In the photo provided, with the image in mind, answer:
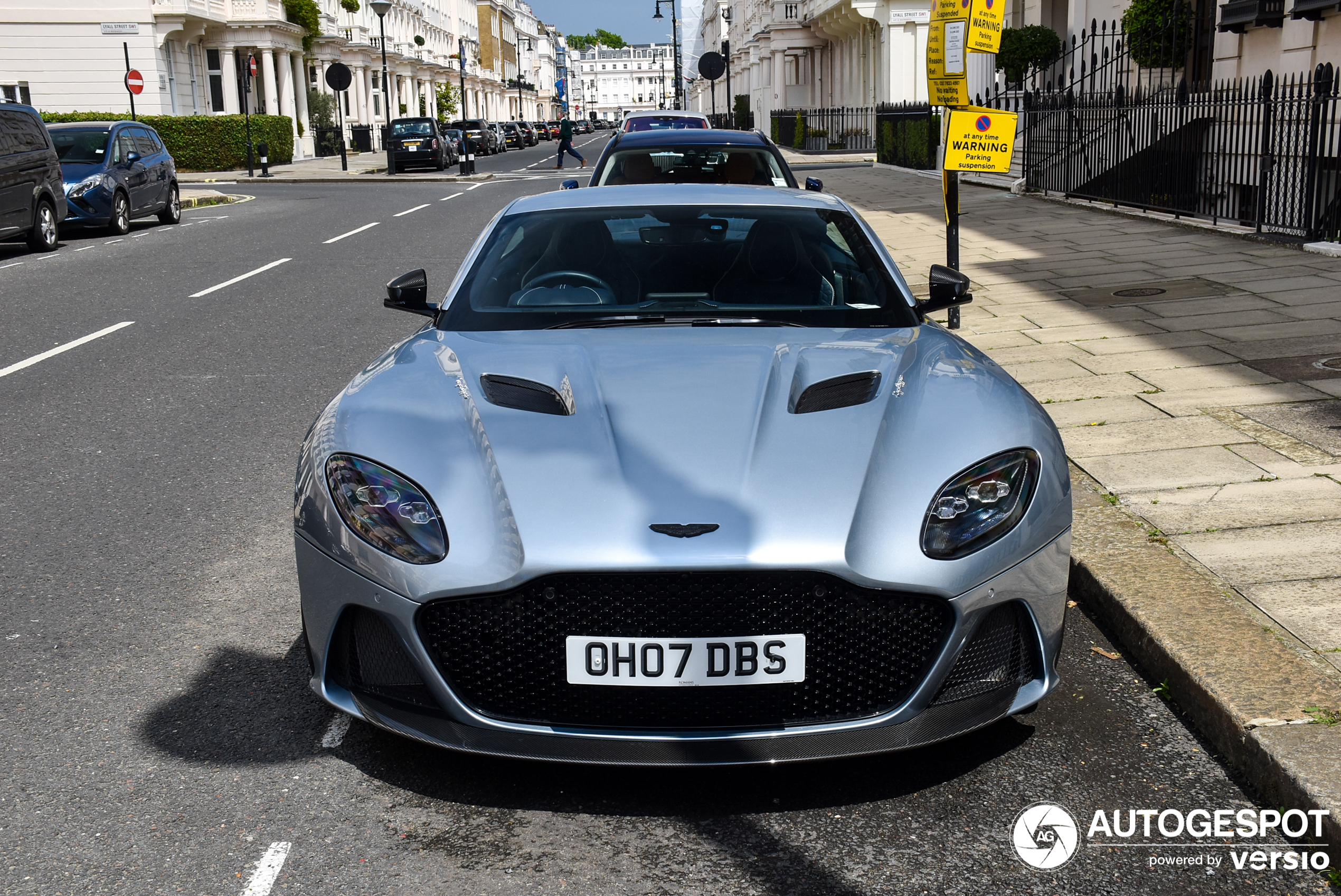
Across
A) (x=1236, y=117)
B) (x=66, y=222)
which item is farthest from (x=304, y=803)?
(x=66, y=222)

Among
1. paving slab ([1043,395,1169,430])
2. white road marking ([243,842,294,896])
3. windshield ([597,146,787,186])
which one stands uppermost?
windshield ([597,146,787,186])

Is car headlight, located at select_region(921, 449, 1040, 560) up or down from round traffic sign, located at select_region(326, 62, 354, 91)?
down

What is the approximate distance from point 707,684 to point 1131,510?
2.58 m

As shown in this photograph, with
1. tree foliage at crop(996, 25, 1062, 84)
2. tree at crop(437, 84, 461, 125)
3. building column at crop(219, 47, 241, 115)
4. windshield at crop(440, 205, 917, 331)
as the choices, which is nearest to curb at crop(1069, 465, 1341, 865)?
windshield at crop(440, 205, 917, 331)

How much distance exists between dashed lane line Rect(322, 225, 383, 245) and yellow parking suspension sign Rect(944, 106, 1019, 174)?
10.3m

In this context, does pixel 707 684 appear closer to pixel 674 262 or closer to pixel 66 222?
pixel 674 262

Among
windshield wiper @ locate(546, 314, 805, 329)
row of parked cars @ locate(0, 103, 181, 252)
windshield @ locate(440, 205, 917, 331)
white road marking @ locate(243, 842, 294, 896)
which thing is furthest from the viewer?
row of parked cars @ locate(0, 103, 181, 252)

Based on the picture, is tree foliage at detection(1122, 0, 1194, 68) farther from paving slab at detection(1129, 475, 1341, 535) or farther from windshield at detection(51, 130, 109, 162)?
windshield at detection(51, 130, 109, 162)

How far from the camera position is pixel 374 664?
300cm

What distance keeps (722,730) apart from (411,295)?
2206 mm

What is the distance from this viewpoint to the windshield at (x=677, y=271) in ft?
13.6

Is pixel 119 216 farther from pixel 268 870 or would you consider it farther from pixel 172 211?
pixel 268 870

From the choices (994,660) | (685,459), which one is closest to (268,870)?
(685,459)

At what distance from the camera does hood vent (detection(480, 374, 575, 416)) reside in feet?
10.8
